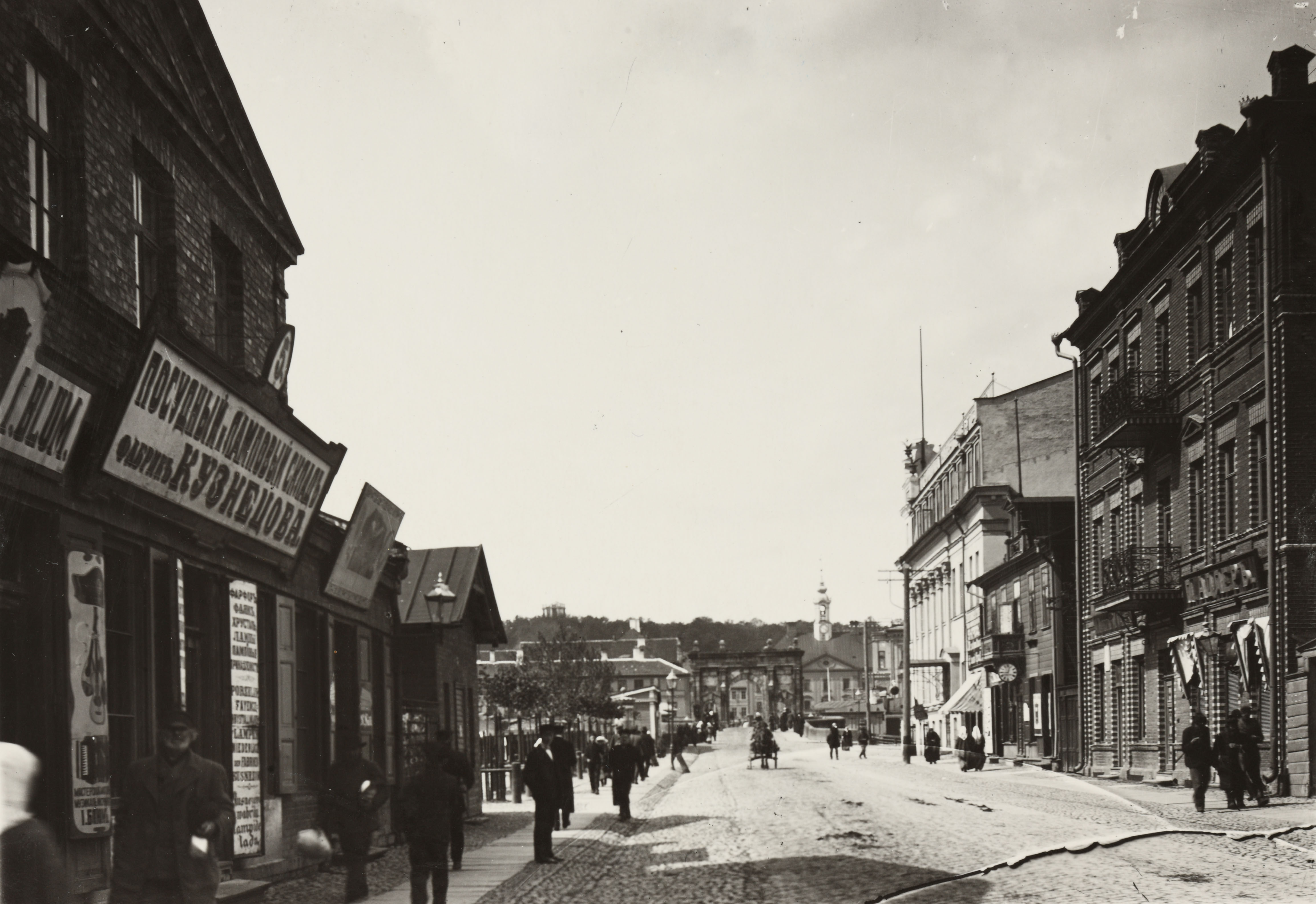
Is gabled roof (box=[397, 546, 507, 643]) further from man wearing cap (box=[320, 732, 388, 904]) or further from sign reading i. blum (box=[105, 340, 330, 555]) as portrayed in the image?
man wearing cap (box=[320, 732, 388, 904])

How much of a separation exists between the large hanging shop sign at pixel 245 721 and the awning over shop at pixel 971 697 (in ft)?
149

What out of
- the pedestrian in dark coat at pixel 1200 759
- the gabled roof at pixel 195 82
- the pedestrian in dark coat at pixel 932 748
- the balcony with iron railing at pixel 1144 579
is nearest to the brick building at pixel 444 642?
the gabled roof at pixel 195 82

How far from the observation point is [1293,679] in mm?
25891

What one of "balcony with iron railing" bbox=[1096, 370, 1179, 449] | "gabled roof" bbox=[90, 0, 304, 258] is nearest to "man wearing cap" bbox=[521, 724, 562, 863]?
"gabled roof" bbox=[90, 0, 304, 258]

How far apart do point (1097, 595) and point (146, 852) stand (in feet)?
110

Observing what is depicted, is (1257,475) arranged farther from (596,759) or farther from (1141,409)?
(596,759)

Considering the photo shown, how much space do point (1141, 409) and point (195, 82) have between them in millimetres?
23305

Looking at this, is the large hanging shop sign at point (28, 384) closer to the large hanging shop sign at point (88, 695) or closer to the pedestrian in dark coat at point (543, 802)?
the large hanging shop sign at point (88, 695)

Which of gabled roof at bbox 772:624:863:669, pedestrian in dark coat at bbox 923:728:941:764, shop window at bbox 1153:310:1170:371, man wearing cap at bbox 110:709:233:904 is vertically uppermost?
shop window at bbox 1153:310:1170:371

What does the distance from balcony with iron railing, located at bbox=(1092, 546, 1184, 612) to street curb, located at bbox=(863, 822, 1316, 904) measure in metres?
13.3

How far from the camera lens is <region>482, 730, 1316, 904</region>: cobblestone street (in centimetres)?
1306

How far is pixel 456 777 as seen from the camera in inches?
580

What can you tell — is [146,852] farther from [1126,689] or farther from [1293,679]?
[1126,689]

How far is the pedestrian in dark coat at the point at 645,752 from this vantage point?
45.7 metres
